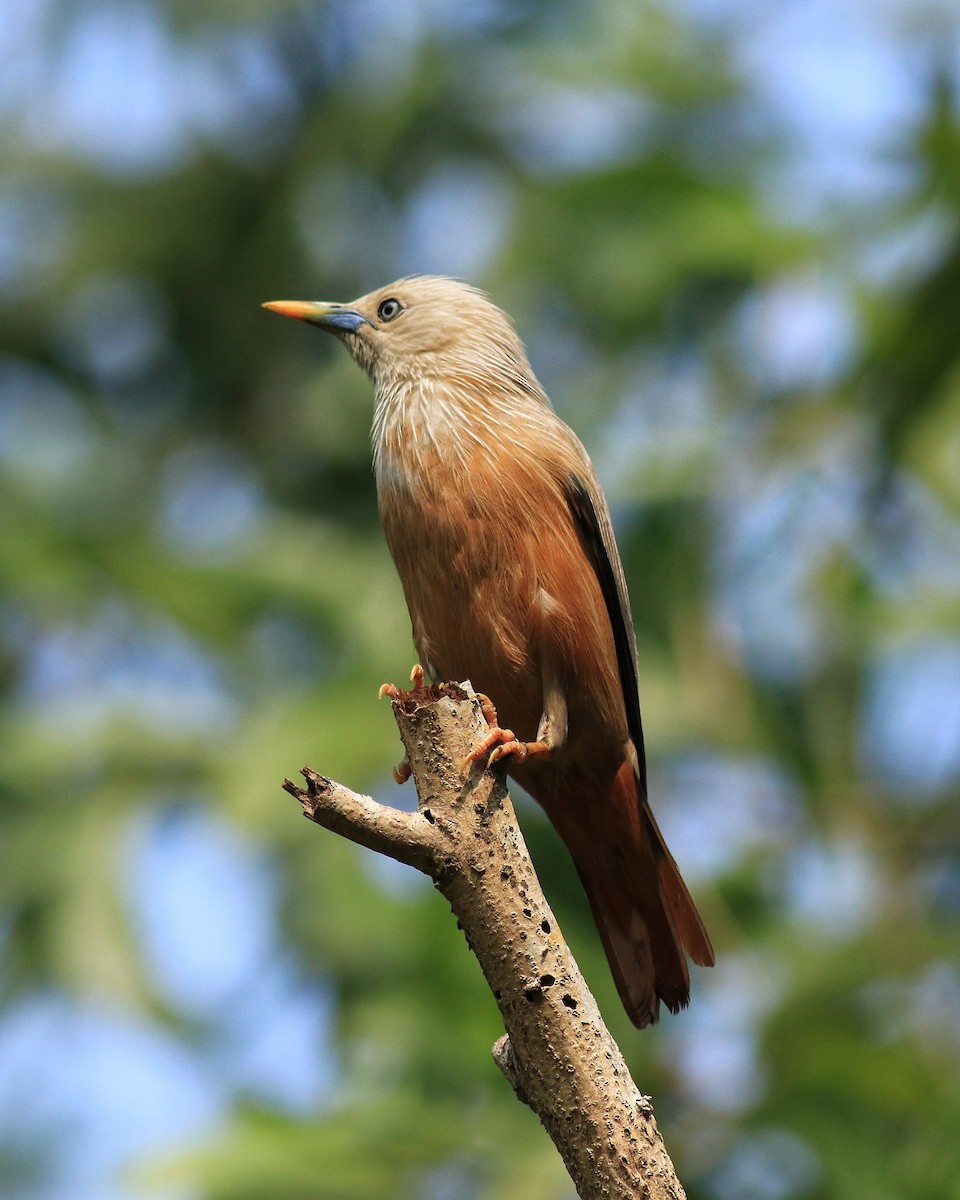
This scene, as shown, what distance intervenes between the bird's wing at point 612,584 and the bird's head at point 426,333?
1.90 feet

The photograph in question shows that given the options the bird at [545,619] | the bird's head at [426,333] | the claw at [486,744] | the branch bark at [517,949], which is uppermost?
the bird's head at [426,333]

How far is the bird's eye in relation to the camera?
5.65m

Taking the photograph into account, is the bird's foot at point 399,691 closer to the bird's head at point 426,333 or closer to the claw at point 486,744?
the claw at point 486,744

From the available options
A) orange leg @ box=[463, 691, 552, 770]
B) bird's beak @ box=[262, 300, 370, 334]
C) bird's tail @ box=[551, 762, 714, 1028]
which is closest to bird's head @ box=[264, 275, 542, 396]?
bird's beak @ box=[262, 300, 370, 334]

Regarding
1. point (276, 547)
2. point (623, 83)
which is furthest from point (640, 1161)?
point (623, 83)

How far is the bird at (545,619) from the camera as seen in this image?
4559mm

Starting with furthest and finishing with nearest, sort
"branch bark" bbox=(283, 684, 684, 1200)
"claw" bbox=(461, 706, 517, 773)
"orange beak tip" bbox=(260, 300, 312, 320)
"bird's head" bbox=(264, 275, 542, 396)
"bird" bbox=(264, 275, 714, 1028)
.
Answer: "orange beak tip" bbox=(260, 300, 312, 320), "bird's head" bbox=(264, 275, 542, 396), "bird" bbox=(264, 275, 714, 1028), "claw" bbox=(461, 706, 517, 773), "branch bark" bbox=(283, 684, 684, 1200)

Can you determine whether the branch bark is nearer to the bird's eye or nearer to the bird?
the bird

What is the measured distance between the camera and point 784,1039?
230 inches

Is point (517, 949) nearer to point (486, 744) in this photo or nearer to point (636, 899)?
point (486, 744)

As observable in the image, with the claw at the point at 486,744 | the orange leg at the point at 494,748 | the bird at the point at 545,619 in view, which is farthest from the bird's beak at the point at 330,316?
the claw at the point at 486,744

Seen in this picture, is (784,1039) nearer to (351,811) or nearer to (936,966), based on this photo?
(936,966)

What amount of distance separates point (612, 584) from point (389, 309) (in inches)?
55.5

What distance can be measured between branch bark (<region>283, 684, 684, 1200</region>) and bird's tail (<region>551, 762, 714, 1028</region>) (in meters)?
1.23
